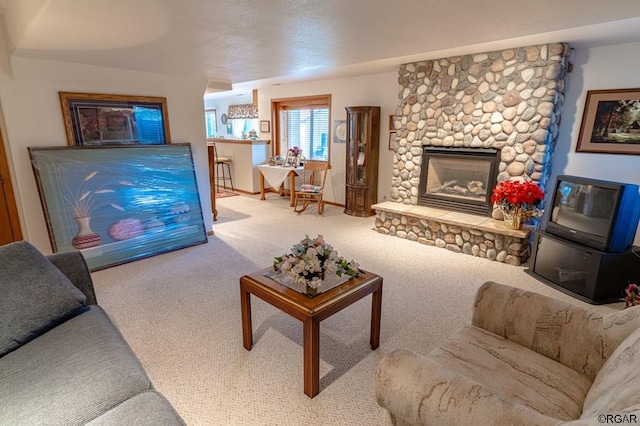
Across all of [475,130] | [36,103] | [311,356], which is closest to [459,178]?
[475,130]

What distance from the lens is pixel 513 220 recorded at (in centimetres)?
358

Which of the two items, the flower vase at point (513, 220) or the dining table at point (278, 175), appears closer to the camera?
the flower vase at point (513, 220)

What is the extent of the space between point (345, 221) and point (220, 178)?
3929 mm

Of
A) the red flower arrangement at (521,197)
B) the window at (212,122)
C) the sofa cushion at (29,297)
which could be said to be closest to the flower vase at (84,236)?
the sofa cushion at (29,297)

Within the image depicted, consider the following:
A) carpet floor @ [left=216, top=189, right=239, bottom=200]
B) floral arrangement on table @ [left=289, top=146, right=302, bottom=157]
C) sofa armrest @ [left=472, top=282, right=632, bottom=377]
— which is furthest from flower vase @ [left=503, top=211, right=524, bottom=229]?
carpet floor @ [left=216, top=189, right=239, bottom=200]

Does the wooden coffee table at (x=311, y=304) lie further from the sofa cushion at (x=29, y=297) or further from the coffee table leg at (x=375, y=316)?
the sofa cushion at (x=29, y=297)

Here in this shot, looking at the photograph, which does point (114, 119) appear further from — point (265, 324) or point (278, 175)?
point (278, 175)

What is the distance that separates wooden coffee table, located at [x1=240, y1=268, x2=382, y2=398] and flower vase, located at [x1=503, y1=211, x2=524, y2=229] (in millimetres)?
2257

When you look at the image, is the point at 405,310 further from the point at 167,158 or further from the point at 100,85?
the point at 100,85

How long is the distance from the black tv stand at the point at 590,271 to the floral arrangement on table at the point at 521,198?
0.41 metres

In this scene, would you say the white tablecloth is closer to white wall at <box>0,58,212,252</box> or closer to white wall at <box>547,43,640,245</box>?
white wall at <box>0,58,212,252</box>

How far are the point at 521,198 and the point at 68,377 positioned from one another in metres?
3.82

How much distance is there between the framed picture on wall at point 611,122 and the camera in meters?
3.35

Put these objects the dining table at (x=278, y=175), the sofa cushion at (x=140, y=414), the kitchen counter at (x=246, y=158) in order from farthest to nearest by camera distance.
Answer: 1. the kitchen counter at (x=246, y=158)
2. the dining table at (x=278, y=175)
3. the sofa cushion at (x=140, y=414)
